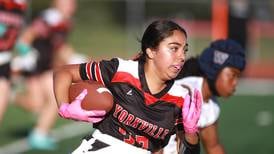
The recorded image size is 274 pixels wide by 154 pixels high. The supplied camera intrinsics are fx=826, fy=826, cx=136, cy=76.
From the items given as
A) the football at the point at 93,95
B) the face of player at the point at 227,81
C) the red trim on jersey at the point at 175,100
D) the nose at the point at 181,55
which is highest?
the nose at the point at 181,55

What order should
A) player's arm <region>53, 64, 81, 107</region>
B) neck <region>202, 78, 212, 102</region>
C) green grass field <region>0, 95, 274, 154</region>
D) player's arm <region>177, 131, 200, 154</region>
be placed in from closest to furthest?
player's arm <region>53, 64, 81, 107</region> → player's arm <region>177, 131, 200, 154</region> → neck <region>202, 78, 212, 102</region> → green grass field <region>0, 95, 274, 154</region>

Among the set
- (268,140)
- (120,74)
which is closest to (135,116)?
(120,74)

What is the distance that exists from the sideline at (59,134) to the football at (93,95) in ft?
13.7

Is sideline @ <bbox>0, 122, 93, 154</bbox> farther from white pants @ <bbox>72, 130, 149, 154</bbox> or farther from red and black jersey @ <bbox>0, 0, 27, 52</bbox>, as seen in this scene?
white pants @ <bbox>72, 130, 149, 154</bbox>

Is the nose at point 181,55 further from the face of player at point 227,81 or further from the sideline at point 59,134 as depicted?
the sideline at point 59,134

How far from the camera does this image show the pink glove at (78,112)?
181 inches

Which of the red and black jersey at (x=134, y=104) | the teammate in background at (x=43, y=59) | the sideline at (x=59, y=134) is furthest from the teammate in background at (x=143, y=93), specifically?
the teammate in background at (x=43, y=59)

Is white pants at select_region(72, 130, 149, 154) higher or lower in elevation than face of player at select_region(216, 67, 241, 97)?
lower

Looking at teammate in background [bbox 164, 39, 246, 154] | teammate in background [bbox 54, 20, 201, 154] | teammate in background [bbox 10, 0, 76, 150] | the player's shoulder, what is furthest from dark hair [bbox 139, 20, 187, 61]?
teammate in background [bbox 10, 0, 76, 150]

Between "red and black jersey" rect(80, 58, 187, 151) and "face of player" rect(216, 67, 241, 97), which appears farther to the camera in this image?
"face of player" rect(216, 67, 241, 97)

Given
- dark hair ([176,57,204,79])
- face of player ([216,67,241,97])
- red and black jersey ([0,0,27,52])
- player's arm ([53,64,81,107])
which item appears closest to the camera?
player's arm ([53,64,81,107])

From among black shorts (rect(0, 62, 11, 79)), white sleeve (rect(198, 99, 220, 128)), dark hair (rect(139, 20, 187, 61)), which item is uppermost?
→ dark hair (rect(139, 20, 187, 61))

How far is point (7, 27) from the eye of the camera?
7672 millimetres

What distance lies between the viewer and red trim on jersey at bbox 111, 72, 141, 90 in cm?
486
